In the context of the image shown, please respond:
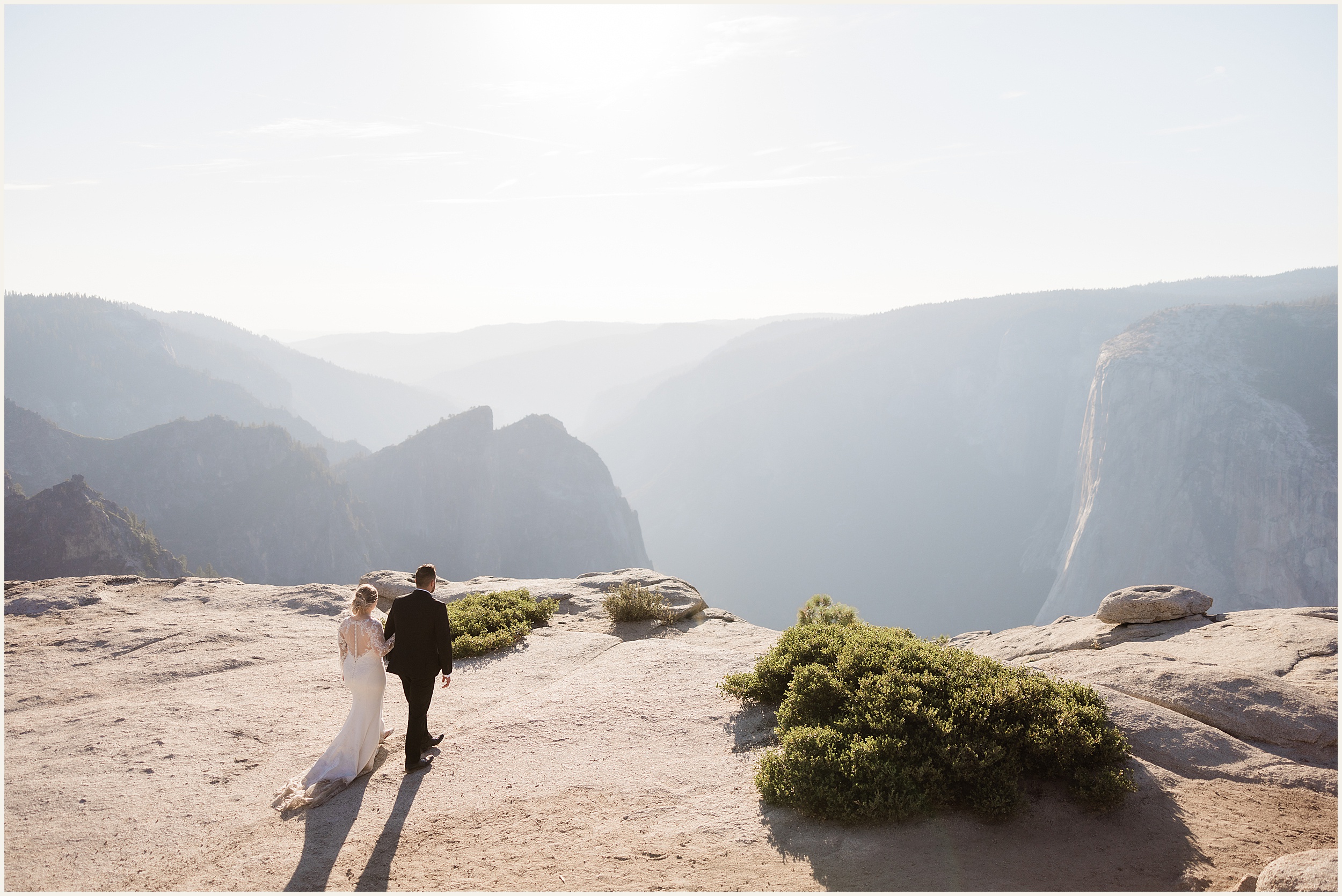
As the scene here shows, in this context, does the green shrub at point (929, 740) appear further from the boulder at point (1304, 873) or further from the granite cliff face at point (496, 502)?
the granite cliff face at point (496, 502)

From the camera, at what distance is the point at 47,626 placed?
13578 mm

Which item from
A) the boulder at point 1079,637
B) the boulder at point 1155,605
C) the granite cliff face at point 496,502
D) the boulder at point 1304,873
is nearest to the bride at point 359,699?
the boulder at point 1304,873

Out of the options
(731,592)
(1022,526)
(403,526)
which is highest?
(403,526)

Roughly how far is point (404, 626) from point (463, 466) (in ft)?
361

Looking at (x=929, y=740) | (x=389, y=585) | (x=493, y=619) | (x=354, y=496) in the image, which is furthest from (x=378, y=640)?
(x=354, y=496)

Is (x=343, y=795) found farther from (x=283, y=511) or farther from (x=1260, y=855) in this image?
(x=283, y=511)

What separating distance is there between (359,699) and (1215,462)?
83844mm

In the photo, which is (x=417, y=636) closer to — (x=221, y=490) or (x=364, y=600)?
(x=364, y=600)

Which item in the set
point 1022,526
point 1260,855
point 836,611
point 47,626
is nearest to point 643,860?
point 1260,855

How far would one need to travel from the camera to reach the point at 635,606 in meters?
14.8

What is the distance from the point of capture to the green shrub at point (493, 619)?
1229 cm

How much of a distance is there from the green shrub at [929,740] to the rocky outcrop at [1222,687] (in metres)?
0.99

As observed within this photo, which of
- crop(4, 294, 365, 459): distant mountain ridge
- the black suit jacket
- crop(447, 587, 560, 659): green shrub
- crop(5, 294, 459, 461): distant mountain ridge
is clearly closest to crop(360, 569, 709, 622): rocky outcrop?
crop(447, 587, 560, 659): green shrub

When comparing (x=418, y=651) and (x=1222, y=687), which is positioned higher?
(x=418, y=651)
